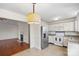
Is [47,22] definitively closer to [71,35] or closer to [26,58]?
[71,35]

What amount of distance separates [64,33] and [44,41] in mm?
1538

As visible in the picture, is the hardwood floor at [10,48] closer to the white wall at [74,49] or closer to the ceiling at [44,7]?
the ceiling at [44,7]

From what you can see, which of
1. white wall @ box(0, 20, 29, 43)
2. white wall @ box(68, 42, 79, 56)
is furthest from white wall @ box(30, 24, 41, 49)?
white wall @ box(68, 42, 79, 56)

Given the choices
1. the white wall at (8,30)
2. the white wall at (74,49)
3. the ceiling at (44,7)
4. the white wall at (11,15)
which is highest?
the ceiling at (44,7)

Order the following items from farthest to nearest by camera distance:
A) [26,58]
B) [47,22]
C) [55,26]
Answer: [47,22], [55,26], [26,58]

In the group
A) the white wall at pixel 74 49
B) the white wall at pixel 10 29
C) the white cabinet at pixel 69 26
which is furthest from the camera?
the white wall at pixel 10 29

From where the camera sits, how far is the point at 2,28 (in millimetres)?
7172

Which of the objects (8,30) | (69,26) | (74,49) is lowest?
(74,49)

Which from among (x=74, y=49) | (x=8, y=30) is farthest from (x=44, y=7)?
(x=8, y=30)

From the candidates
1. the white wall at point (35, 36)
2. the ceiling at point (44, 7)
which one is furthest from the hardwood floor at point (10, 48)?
the ceiling at point (44, 7)

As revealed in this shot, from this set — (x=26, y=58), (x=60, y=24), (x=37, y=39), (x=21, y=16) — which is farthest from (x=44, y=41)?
(x=26, y=58)

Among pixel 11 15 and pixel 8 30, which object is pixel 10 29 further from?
pixel 11 15

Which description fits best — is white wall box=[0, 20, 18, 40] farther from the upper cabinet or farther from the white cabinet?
the white cabinet

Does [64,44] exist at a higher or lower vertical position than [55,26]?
lower
